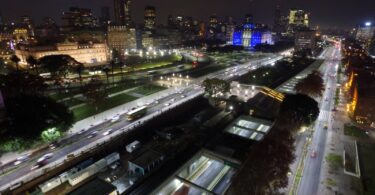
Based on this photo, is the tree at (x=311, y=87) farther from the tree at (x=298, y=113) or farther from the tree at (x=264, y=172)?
the tree at (x=264, y=172)

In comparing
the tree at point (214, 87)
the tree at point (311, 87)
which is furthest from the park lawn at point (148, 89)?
the tree at point (311, 87)

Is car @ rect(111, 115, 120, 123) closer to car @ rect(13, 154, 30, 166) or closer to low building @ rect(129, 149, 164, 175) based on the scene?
car @ rect(13, 154, 30, 166)

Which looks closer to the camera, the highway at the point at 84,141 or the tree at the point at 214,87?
the highway at the point at 84,141

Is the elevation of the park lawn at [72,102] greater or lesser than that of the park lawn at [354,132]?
greater

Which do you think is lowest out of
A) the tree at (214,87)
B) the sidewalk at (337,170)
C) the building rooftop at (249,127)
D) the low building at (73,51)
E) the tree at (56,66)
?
the sidewalk at (337,170)

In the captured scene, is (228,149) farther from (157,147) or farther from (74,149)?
(74,149)

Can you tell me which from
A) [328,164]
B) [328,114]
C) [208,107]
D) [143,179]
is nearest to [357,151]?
[328,164]

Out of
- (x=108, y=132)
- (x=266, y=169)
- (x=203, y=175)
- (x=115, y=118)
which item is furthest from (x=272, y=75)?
(x=266, y=169)
